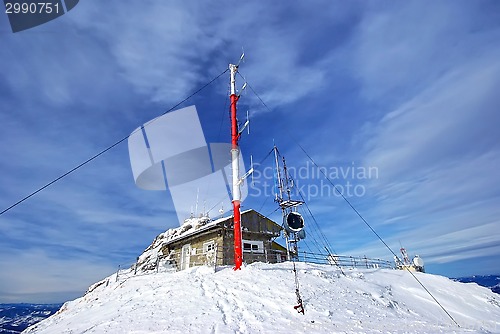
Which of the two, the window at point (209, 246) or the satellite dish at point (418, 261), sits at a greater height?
the window at point (209, 246)

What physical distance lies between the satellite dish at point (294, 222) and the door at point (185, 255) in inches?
678

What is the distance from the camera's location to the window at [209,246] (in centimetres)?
2610

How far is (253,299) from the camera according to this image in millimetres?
11352

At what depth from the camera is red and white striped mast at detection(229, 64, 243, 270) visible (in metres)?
16.1

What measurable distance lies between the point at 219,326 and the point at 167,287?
5.22 meters

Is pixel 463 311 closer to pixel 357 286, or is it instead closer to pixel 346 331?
pixel 357 286

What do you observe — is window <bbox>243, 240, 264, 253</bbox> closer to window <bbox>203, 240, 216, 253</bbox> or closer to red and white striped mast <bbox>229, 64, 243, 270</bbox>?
window <bbox>203, 240, 216, 253</bbox>

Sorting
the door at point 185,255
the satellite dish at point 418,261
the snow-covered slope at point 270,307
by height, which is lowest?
the snow-covered slope at point 270,307

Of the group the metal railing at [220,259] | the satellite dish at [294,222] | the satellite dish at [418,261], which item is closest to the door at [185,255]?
the metal railing at [220,259]

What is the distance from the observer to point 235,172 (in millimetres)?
17938

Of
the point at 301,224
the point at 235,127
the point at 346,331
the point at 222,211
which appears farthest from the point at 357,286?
the point at 222,211

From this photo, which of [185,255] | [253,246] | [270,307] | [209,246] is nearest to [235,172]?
[270,307]

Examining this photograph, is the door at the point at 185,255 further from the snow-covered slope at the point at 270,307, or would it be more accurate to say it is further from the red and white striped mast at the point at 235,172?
the red and white striped mast at the point at 235,172

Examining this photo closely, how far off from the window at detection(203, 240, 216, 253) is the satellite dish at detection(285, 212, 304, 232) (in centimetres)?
1248
